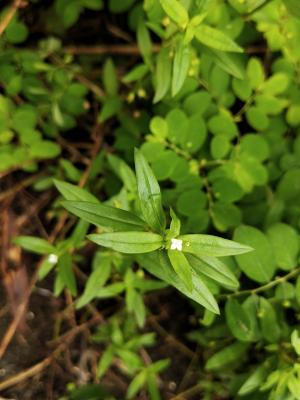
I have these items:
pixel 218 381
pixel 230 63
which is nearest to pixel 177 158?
pixel 230 63

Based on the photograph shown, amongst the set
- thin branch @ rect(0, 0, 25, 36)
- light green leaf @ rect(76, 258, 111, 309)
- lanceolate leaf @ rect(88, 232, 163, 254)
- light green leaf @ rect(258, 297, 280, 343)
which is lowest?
light green leaf @ rect(258, 297, 280, 343)

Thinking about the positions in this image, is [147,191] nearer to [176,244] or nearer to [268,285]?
[176,244]

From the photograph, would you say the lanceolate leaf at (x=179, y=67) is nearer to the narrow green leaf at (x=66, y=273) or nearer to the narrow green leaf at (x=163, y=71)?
the narrow green leaf at (x=163, y=71)

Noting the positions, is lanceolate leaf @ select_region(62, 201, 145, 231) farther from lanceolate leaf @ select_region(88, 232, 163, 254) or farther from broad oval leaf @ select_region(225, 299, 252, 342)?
broad oval leaf @ select_region(225, 299, 252, 342)

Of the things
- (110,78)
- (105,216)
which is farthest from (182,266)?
(110,78)

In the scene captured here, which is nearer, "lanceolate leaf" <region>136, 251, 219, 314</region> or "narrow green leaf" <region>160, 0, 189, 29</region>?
"lanceolate leaf" <region>136, 251, 219, 314</region>

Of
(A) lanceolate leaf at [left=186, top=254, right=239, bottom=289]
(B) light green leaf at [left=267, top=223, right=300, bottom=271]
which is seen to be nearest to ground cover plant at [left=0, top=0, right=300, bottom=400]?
(B) light green leaf at [left=267, top=223, right=300, bottom=271]
